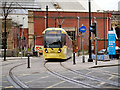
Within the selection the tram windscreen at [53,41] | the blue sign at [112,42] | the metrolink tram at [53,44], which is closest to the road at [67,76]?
the metrolink tram at [53,44]

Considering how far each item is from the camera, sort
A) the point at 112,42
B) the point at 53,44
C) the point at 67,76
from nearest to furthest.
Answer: the point at 67,76 < the point at 53,44 < the point at 112,42

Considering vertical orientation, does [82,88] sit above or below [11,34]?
below

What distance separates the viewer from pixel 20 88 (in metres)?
8.08

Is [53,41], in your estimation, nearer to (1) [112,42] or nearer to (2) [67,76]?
(1) [112,42]

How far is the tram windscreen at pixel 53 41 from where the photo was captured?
22938 millimetres

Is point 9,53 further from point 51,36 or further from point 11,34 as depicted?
point 51,36

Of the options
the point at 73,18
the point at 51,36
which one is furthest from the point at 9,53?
the point at 73,18

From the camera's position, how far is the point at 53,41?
2303 cm

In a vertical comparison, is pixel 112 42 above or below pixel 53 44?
above

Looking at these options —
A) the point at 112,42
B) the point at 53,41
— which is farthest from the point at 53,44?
the point at 112,42

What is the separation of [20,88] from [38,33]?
4950cm

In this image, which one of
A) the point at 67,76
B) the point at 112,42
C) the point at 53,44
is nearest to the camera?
the point at 67,76

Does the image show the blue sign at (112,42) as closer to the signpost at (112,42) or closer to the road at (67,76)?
the signpost at (112,42)

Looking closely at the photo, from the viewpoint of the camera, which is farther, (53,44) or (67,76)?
(53,44)
